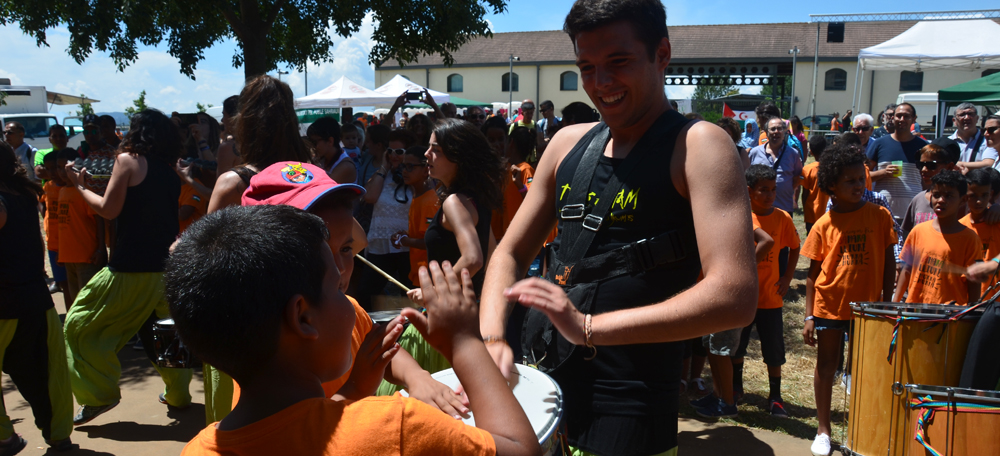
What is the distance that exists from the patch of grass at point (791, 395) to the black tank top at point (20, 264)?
419cm

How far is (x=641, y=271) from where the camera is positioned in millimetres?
1655

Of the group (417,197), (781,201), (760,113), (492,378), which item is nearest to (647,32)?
(492,378)

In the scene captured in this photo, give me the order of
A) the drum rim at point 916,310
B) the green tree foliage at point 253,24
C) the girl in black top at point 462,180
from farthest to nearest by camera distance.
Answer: the green tree foliage at point 253,24 < the girl in black top at point 462,180 < the drum rim at point 916,310

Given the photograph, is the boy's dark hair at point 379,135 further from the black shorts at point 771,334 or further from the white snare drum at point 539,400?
the white snare drum at point 539,400

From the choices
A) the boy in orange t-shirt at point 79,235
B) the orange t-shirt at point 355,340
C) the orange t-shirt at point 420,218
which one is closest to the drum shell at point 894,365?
the orange t-shirt at point 355,340

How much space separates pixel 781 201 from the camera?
739 centimetres

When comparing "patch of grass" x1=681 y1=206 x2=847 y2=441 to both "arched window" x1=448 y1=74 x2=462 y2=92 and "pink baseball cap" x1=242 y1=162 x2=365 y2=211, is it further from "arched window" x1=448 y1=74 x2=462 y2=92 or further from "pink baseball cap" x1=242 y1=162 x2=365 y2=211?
"arched window" x1=448 y1=74 x2=462 y2=92

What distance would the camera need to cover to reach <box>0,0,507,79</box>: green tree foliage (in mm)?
8828

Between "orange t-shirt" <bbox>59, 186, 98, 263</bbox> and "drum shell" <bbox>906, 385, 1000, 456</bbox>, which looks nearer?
"drum shell" <bbox>906, 385, 1000, 456</bbox>

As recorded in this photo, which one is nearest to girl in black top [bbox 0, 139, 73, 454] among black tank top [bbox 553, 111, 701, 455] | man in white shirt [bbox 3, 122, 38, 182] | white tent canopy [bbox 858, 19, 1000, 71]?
black tank top [bbox 553, 111, 701, 455]

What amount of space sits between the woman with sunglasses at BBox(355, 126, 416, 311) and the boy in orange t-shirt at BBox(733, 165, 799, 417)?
257cm

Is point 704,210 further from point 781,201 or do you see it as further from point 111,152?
point 111,152

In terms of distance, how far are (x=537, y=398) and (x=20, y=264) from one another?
138 inches

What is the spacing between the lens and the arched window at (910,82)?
146ft
